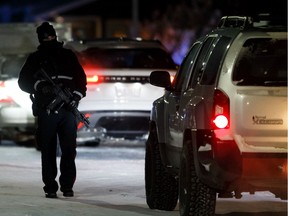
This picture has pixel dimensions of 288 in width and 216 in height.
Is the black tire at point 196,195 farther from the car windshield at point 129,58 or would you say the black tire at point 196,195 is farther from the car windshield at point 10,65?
the car windshield at point 10,65

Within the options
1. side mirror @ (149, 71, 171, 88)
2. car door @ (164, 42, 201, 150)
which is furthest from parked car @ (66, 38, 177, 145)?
side mirror @ (149, 71, 171, 88)

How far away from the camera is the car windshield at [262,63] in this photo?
27.6ft

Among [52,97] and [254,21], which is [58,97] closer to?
[52,97]

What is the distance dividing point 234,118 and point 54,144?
3.24 meters

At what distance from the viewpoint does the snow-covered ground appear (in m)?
9.96

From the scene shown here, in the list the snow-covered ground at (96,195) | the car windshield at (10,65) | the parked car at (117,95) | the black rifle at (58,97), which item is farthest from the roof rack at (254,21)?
the car windshield at (10,65)

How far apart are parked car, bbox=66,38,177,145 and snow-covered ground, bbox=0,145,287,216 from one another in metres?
0.44

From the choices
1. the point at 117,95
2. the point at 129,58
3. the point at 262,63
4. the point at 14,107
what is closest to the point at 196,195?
the point at 262,63

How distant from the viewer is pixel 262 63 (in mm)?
8609

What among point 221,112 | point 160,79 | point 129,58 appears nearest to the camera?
point 221,112

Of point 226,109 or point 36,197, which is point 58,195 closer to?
point 36,197

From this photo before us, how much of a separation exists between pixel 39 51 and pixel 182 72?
5.87 feet

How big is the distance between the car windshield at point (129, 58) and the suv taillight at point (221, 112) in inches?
271

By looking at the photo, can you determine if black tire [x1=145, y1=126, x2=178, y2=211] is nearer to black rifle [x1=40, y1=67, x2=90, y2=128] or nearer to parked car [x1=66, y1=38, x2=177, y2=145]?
black rifle [x1=40, y1=67, x2=90, y2=128]
